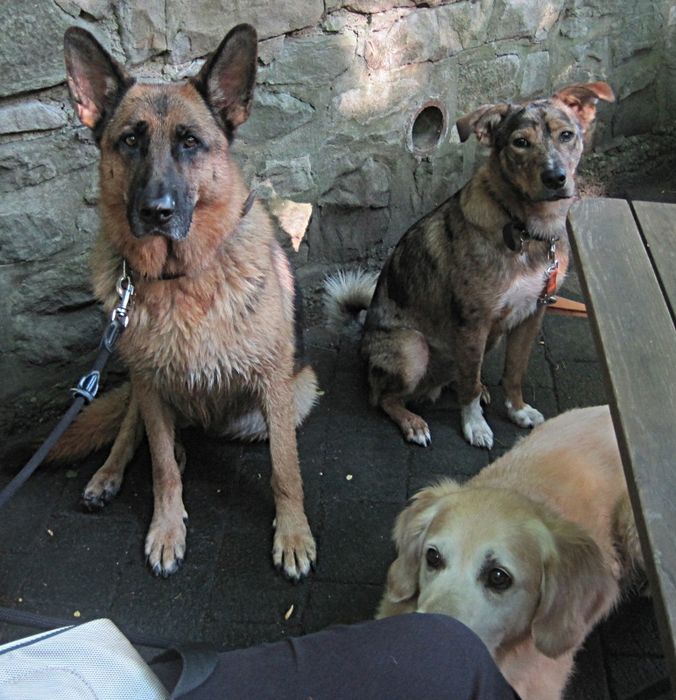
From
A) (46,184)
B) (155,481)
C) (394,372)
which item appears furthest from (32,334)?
(394,372)

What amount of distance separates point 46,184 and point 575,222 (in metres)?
2.11

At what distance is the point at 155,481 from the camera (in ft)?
9.01

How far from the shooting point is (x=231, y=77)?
7.89 ft

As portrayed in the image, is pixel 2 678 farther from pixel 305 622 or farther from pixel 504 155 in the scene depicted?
pixel 504 155

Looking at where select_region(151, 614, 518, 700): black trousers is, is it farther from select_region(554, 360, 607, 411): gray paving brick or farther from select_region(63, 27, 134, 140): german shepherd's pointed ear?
select_region(554, 360, 607, 411): gray paving brick

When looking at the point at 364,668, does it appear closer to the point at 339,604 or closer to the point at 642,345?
the point at 642,345

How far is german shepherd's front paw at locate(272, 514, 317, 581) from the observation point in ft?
8.49

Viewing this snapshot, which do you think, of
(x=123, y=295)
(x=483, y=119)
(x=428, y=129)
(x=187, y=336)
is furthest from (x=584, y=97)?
(x=123, y=295)

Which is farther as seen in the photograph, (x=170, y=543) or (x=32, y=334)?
(x=32, y=334)

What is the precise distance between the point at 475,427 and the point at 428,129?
1.84m

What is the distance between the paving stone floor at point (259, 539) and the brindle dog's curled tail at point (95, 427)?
114 mm

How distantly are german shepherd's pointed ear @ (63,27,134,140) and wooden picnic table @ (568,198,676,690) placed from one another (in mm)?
1566

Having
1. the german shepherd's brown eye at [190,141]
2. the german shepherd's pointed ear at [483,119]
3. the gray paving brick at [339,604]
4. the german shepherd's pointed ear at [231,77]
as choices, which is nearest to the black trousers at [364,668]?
the gray paving brick at [339,604]

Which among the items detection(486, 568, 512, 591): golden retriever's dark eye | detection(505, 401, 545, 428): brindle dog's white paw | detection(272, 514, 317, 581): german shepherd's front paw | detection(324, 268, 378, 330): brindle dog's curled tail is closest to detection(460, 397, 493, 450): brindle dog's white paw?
detection(505, 401, 545, 428): brindle dog's white paw
